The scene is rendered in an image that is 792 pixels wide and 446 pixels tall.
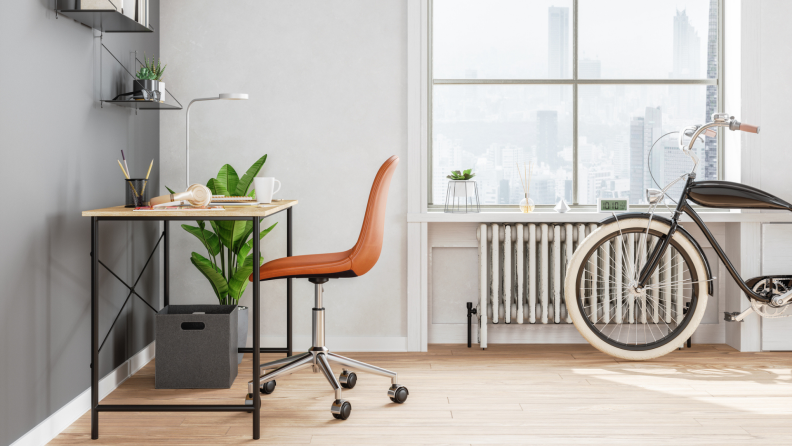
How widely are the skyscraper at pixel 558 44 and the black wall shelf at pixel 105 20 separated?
2.13 metres

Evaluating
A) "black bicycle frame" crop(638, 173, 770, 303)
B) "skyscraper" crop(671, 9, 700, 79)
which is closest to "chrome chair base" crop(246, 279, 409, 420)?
"black bicycle frame" crop(638, 173, 770, 303)

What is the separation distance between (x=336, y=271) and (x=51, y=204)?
3.34ft

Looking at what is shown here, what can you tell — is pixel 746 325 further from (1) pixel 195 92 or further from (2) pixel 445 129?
(1) pixel 195 92

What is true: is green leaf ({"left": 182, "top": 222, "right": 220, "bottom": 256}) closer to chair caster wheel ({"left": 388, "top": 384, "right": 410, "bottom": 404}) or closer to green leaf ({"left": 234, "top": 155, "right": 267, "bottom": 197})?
green leaf ({"left": 234, "top": 155, "right": 267, "bottom": 197})

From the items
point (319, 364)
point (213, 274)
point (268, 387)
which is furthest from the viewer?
point (213, 274)

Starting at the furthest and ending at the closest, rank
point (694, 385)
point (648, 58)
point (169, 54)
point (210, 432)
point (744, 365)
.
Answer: point (648, 58)
point (169, 54)
point (744, 365)
point (694, 385)
point (210, 432)

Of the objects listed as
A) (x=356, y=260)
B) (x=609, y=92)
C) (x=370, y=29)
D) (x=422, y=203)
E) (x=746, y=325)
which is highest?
(x=370, y=29)

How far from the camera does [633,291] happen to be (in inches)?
114

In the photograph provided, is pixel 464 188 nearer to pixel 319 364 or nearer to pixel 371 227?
pixel 371 227

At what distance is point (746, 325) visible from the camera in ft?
10.2

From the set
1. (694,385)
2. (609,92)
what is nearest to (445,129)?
(609,92)

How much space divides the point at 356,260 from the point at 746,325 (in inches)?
89.9

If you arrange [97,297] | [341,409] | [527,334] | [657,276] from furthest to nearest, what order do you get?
1. [527,334]
2. [657,276]
3. [341,409]
4. [97,297]

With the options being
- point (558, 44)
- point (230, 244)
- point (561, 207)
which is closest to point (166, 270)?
point (230, 244)
